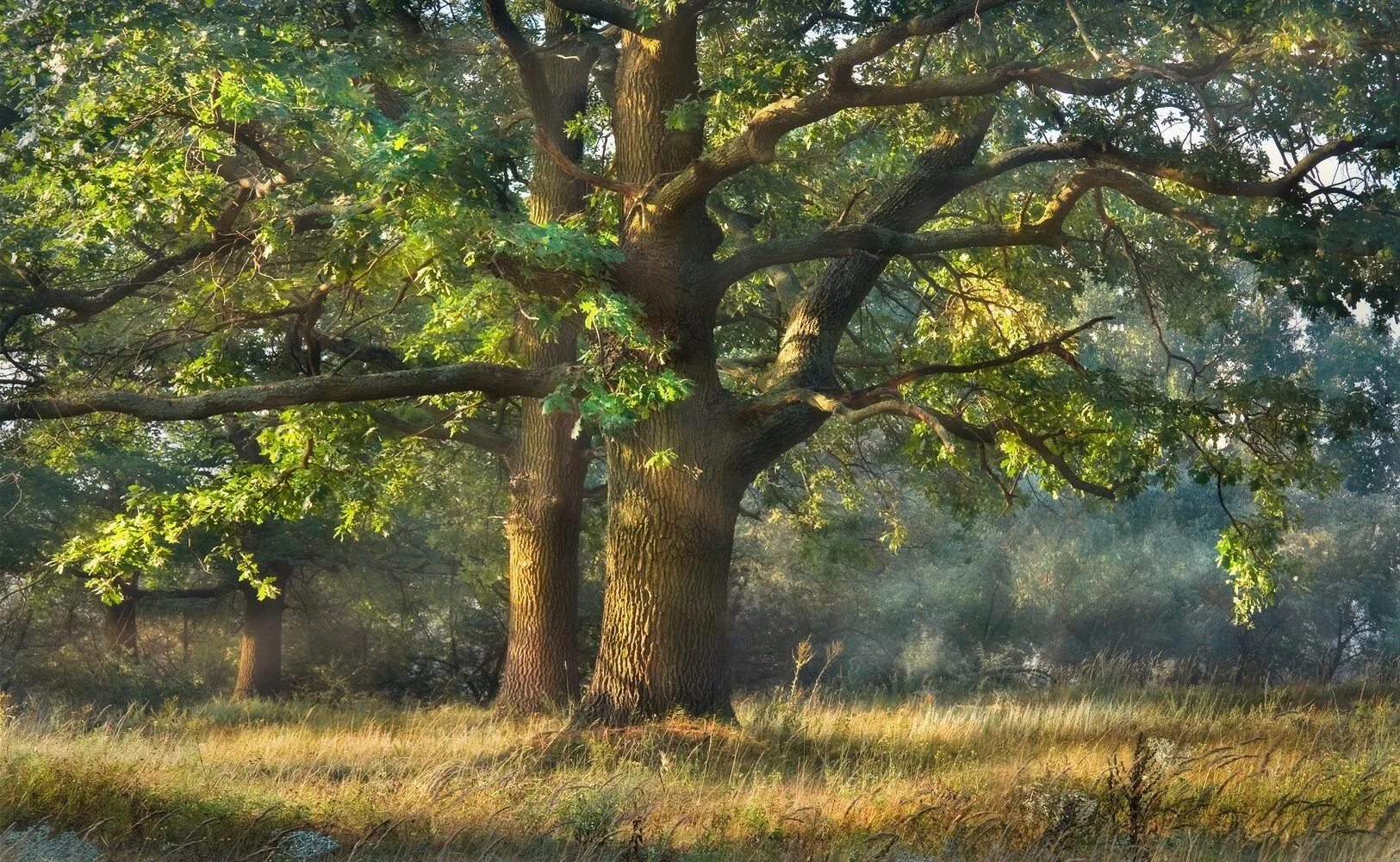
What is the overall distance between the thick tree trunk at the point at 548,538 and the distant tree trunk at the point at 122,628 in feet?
39.9

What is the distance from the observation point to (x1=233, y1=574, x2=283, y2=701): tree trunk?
80.6ft

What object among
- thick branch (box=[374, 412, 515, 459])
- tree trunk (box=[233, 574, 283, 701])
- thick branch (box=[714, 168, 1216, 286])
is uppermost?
thick branch (box=[714, 168, 1216, 286])

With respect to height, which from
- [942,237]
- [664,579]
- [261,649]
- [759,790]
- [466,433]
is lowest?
[261,649]

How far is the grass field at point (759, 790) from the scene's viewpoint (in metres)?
7.20

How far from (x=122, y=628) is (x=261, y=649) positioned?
357cm

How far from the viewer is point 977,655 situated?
103ft

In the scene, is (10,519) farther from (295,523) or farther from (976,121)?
(976,121)

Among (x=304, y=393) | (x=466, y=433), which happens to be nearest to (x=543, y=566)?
(x=466, y=433)

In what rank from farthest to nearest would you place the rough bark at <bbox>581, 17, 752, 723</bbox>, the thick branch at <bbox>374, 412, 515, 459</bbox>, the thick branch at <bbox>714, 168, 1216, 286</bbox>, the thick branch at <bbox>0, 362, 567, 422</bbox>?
the thick branch at <bbox>374, 412, 515, 459</bbox> → the rough bark at <bbox>581, 17, 752, 723</bbox> → the thick branch at <bbox>714, 168, 1216, 286</bbox> → the thick branch at <bbox>0, 362, 567, 422</bbox>

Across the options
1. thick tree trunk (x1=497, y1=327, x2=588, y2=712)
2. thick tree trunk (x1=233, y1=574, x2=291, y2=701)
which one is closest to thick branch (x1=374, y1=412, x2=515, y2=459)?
thick tree trunk (x1=497, y1=327, x2=588, y2=712)

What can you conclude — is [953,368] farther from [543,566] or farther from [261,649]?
[261,649]

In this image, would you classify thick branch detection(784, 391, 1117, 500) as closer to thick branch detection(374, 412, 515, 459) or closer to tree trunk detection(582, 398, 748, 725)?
tree trunk detection(582, 398, 748, 725)

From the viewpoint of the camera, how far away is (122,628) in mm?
26141

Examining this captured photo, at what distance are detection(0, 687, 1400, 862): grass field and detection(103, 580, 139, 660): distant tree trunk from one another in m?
14.3
